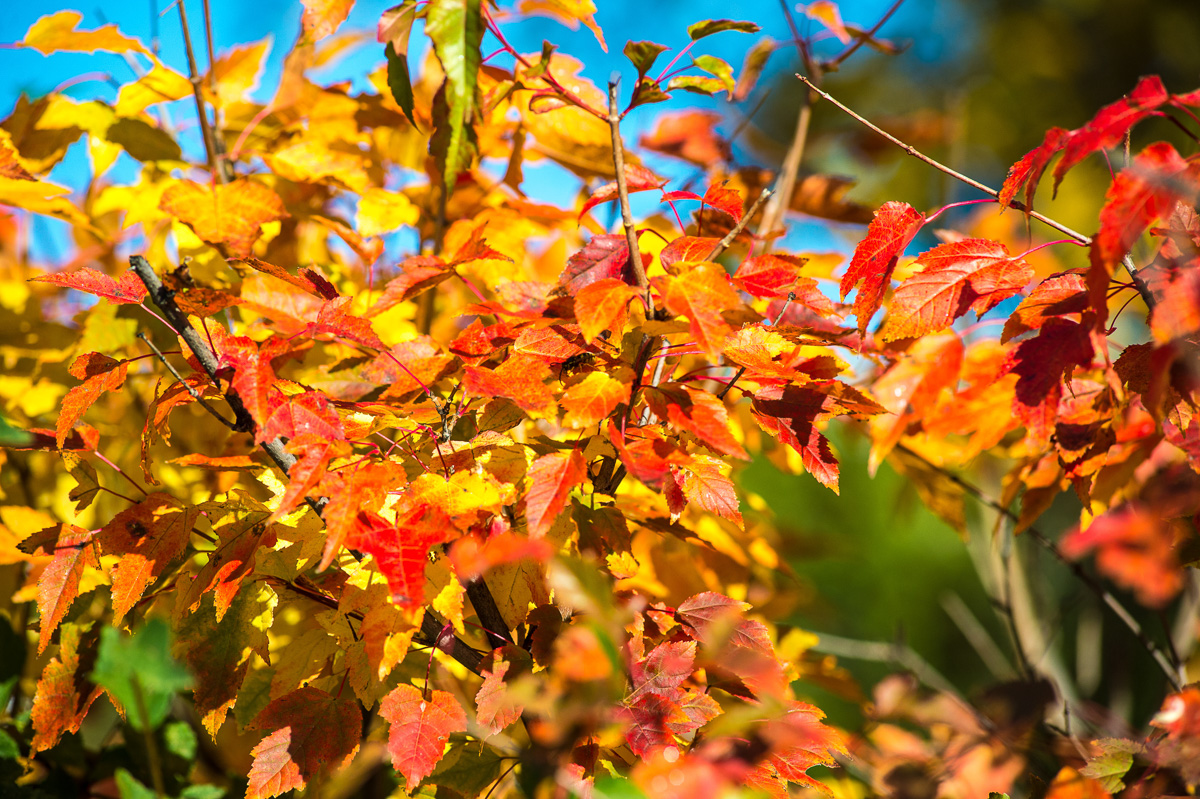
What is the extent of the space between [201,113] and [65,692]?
0.65 meters

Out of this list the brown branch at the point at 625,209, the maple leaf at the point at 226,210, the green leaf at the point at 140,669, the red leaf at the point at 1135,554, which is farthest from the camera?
the maple leaf at the point at 226,210

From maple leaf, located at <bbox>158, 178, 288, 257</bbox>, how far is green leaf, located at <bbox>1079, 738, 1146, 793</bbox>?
0.90 m

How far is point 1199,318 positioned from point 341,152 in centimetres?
86

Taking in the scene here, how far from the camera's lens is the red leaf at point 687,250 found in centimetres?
57

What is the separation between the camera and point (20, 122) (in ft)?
2.94

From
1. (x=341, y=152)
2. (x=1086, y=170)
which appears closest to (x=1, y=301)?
(x=341, y=152)

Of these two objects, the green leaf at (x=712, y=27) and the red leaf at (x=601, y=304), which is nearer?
the red leaf at (x=601, y=304)

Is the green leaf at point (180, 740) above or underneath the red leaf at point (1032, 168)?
underneath

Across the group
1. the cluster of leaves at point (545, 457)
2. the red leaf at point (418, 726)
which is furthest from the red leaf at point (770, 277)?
the red leaf at point (418, 726)

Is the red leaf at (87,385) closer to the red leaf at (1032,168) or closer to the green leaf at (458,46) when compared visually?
the green leaf at (458,46)

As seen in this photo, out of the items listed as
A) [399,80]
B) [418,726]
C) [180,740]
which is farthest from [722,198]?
[180,740]

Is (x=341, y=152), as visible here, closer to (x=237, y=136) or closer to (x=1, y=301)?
(x=237, y=136)

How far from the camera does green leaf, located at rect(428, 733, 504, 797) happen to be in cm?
64

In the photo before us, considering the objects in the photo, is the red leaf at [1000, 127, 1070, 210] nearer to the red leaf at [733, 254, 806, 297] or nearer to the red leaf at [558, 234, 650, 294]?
the red leaf at [733, 254, 806, 297]
